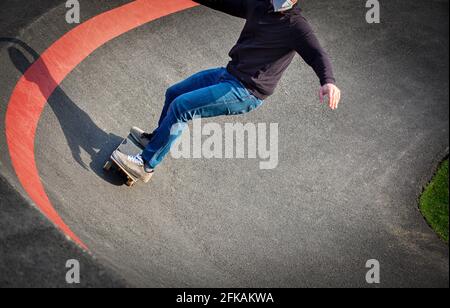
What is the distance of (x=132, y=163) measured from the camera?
657 cm

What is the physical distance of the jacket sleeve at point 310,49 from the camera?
571cm

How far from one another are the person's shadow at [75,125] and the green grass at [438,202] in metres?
3.90

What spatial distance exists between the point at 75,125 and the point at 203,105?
204 cm

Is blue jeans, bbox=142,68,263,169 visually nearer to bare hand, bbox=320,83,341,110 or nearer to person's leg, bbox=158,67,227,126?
person's leg, bbox=158,67,227,126

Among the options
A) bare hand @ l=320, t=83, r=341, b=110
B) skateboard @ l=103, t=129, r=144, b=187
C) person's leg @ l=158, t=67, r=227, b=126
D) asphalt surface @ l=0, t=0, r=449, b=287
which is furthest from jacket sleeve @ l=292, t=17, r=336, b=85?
skateboard @ l=103, t=129, r=144, b=187

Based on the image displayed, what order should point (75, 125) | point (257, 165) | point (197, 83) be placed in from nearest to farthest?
point (197, 83) → point (75, 125) → point (257, 165)

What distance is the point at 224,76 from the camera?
6219 mm

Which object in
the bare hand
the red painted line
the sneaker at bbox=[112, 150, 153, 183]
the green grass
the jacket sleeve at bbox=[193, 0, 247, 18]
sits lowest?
the green grass

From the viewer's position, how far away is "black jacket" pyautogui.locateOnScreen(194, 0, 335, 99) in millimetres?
5816

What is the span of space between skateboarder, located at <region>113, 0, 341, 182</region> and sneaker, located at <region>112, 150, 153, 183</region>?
242 millimetres

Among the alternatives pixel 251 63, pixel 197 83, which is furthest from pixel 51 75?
pixel 251 63

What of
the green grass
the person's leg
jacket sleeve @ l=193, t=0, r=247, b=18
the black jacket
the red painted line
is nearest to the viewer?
the black jacket

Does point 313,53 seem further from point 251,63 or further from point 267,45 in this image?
point 251,63
